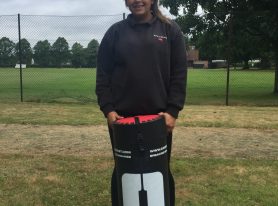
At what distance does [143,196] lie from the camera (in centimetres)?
298

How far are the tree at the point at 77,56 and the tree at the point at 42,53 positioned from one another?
0.90 m

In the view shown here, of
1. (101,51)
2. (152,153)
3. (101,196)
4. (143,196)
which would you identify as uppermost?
(101,51)

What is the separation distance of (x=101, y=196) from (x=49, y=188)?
0.58 m

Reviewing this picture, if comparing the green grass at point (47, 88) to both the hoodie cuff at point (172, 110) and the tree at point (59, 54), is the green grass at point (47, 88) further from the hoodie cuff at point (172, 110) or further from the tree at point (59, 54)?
the hoodie cuff at point (172, 110)

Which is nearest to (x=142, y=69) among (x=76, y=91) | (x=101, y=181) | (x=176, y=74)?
(x=176, y=74)

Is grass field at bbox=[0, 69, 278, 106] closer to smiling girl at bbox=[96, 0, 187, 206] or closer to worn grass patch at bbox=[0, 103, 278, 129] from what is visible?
worn grass patch at bbox=[0, 103, 278, 129]

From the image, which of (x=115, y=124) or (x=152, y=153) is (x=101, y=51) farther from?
(x=152, y=153)

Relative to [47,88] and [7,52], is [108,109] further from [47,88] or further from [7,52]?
[47,88]

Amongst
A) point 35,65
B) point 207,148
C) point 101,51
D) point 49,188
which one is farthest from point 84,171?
point 35,65

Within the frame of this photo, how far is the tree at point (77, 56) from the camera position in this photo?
1692cm

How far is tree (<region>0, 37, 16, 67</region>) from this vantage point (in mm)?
15540

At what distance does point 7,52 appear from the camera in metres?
17.3

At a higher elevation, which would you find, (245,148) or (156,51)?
(156,51)

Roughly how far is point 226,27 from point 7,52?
302 inches
